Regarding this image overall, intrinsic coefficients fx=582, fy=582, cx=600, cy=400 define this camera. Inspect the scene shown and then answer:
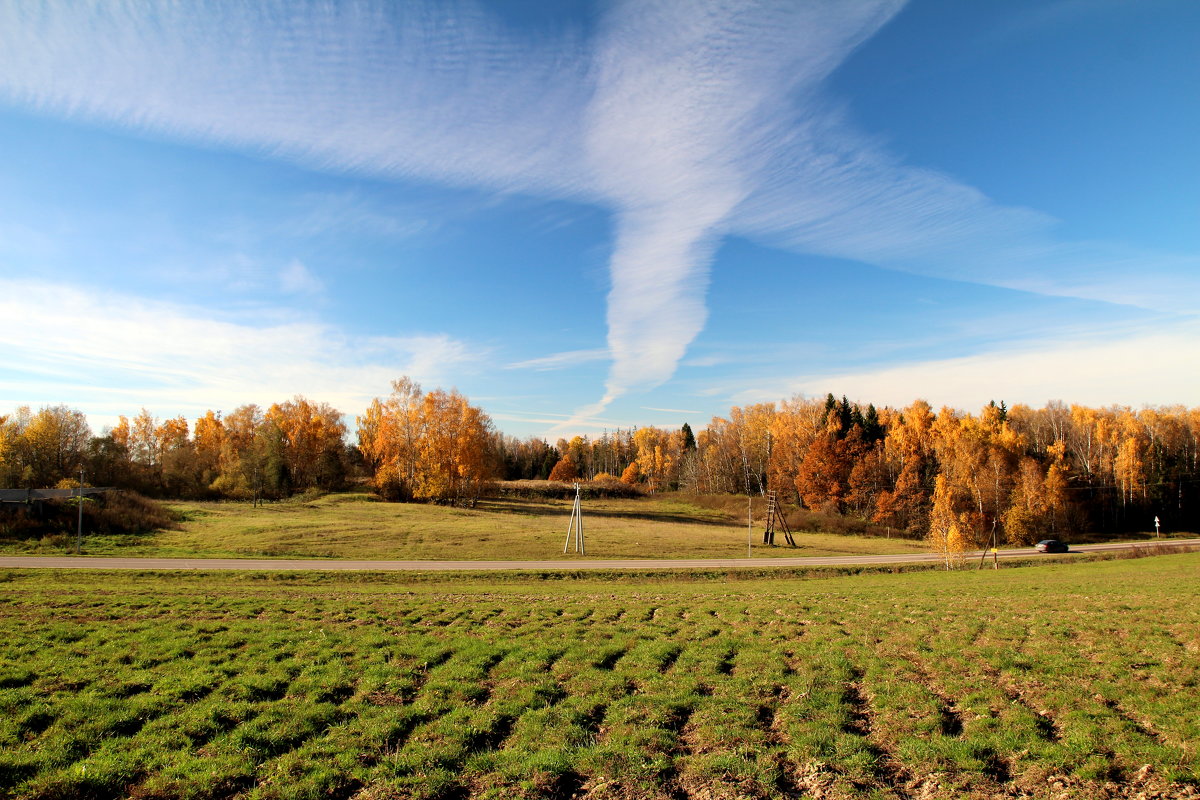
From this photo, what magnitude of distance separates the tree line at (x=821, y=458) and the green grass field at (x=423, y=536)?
9397mm

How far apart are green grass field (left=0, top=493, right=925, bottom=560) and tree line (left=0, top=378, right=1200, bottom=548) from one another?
370 inches

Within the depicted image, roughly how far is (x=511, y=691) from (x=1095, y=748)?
7.97 m

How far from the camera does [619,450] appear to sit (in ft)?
559

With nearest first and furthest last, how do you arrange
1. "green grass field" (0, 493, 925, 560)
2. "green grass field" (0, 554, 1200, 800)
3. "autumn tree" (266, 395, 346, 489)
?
"green grass field" (0, 554, 1200, 800) → "green grass field" (0, 493, 925, 560) → "autumn tree" (266, 395, 346, 489)

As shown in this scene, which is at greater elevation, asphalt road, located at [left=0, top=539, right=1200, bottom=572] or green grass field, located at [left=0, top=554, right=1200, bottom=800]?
green grass field, located at [left=0, top=554, right=1200, bottom=800]

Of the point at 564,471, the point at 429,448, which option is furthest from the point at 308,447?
the point at 564,471

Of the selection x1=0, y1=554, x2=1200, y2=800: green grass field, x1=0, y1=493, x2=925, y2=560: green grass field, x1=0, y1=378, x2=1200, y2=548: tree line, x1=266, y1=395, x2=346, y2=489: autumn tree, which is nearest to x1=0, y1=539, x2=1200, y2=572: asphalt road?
x1=0, y1=493, x2=925, y2=560: green grass field

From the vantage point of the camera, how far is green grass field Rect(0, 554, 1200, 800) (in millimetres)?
6824

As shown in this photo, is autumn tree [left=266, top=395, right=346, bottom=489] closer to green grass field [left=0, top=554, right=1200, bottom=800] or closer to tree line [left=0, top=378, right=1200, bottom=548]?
tree line [left=0, top=378, right=1200, bottom=548]

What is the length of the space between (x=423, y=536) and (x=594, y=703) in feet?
126

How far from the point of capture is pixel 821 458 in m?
82.4

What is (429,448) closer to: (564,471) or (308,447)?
(308,447)

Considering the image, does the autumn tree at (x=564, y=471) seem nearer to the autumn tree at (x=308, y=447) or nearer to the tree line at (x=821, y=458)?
the tree line at (x=821, y=458)

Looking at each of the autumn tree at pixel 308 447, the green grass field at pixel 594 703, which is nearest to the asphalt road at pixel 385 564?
the green grass field at pixel 594 703
